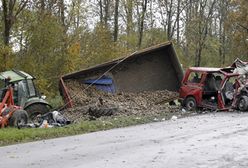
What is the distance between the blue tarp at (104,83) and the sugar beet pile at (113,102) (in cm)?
27

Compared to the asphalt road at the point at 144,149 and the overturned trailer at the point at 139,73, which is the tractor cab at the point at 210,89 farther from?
the asphalt road at the point at 144,149

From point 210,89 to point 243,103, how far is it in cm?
198

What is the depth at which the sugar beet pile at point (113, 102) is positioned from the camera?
19859 mm

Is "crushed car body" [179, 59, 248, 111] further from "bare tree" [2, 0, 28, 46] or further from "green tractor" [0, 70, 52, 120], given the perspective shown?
"bare tree" [2, 0, 28, 46]

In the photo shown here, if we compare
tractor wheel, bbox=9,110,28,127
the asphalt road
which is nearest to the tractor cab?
the asphalt road

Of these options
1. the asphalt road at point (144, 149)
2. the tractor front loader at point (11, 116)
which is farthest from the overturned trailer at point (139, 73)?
the asphalt road at point (144, 149)

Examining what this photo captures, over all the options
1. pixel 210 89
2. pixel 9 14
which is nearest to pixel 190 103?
pixel 210 89

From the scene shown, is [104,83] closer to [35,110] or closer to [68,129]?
[35,110]

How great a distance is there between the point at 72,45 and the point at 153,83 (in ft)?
16.7

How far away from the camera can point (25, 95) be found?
19094mm

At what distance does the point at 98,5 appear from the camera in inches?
1804

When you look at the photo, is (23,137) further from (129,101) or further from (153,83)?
(153,83)

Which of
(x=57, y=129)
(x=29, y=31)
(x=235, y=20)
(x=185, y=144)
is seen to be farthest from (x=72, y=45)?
(x=235, y=20)

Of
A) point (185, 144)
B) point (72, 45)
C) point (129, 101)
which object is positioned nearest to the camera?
point (185, 144)
